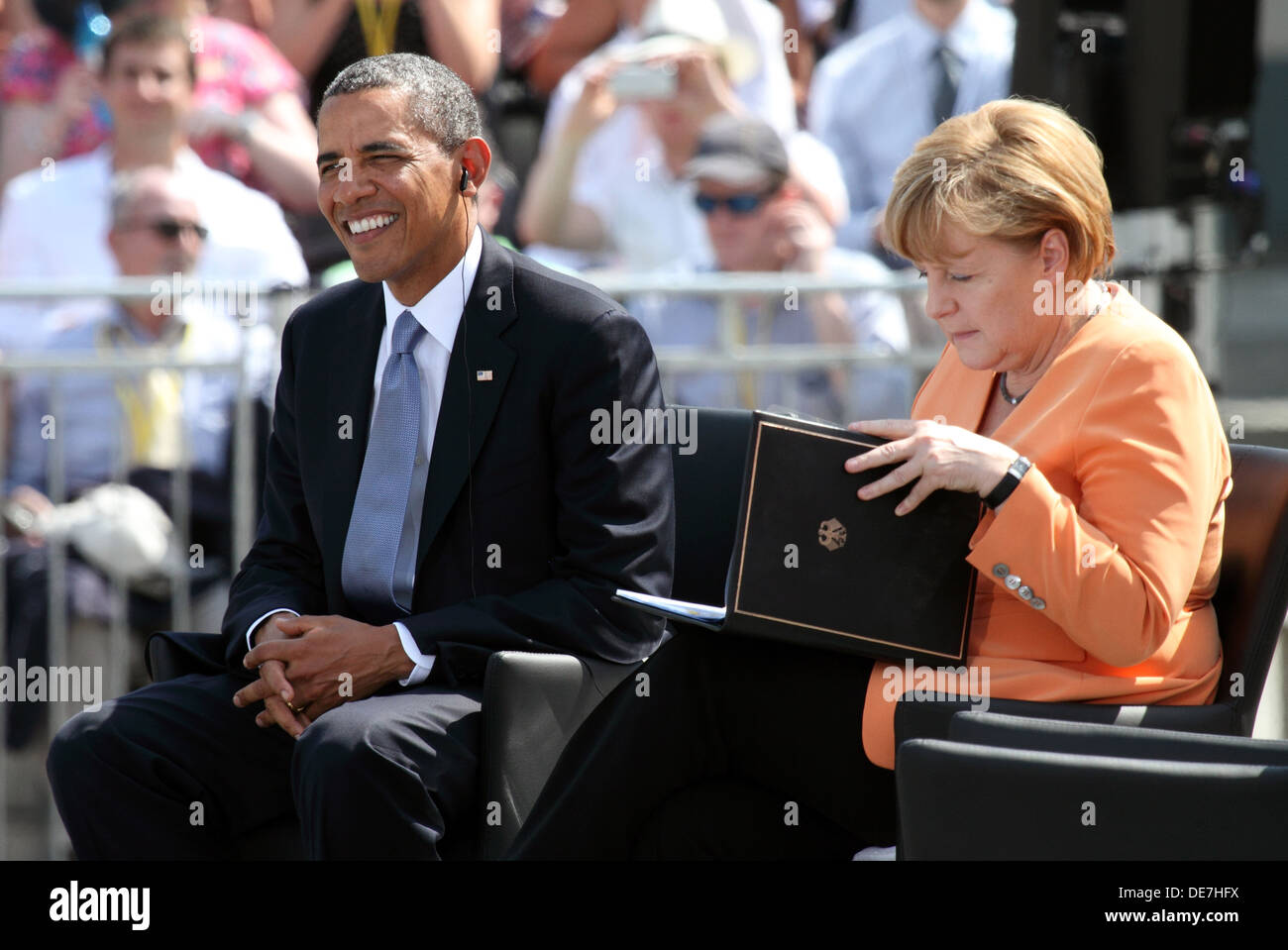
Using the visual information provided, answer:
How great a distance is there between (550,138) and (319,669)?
3362 mm

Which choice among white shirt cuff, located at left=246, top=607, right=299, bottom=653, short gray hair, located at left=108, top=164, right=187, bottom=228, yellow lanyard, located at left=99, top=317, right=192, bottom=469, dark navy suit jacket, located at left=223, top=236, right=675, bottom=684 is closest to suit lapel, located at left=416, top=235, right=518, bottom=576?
dark navy suit jacket, located at left=223, top=236, right=675, bottom=684

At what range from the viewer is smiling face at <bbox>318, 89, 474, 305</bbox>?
2.73 meters

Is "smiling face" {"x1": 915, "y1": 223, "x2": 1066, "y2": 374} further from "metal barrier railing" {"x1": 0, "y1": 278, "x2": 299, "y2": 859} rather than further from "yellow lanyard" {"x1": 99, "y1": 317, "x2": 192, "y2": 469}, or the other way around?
"yellow lanyard" {"x1": 99, "y1": 317, "x2": 192, "y2": 469}

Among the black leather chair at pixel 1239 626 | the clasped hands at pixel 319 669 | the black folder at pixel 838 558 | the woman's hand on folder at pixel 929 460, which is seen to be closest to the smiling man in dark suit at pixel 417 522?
the clasped hands at pixel 319 669

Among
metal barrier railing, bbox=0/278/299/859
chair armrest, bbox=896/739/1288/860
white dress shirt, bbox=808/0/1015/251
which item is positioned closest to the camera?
chair armrest, bbox=896/739/1288/860

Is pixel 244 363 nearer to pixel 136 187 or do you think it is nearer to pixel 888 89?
pixel 136 187

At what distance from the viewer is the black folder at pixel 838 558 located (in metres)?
2.34

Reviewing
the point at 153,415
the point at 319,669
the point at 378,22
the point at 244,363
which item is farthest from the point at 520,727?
the point at 378,22

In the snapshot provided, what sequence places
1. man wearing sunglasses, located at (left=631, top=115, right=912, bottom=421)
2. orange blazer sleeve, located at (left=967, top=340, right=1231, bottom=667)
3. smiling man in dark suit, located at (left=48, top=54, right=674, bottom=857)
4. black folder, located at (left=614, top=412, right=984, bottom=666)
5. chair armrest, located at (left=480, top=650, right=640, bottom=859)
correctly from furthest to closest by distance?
man wearing sunglasses, located at (left=631, top=115, right=912, bottom=421) < smiling man in dark suit, located at (left=48, top=54, right=674, bottom=857) < chair armrest, located at (left=480, top=650, right=640, bottom=859) < black folder, located at (left=614, top=412, right=984, bottom=666) < orange blazer sleeve, located at (left=967, top=340, right=1231, bottom=667)

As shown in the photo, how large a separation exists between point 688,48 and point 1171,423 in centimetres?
357

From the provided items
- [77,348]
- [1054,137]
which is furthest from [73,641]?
[1054,137]

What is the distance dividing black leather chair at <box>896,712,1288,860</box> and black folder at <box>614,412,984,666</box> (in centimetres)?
30

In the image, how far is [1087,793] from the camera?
201 cm
